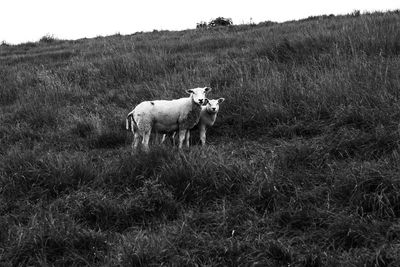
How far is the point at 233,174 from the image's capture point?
4.90m

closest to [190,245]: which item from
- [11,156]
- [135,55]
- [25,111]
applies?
[11,156]

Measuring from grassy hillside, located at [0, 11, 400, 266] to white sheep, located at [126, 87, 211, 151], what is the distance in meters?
0.46

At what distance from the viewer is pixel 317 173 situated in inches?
191

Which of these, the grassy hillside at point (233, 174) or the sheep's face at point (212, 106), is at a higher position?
the sheep's face at point (212, 106)

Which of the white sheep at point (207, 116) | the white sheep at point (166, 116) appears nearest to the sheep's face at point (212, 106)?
the white sheep at point (207, 116)

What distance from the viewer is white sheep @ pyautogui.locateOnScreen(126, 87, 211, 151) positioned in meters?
6.02

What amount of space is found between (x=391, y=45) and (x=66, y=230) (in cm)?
637

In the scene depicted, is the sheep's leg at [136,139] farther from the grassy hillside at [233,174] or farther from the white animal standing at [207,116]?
the white animal standing at [207,116]

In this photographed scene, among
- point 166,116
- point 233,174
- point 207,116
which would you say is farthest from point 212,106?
point 233,174

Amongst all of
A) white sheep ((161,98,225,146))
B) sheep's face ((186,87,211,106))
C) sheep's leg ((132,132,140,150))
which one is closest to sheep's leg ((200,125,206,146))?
Answer: white sheep ((161,98,225,146))

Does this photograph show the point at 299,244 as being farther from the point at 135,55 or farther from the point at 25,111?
the point at 135,55

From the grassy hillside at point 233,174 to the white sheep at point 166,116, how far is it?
46 centimetres

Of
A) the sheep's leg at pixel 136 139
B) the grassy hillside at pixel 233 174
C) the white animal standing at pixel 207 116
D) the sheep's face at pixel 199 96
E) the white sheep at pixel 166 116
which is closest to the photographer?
the grassy hillside at pixel 233 174

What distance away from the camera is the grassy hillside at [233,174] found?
3.94 m
